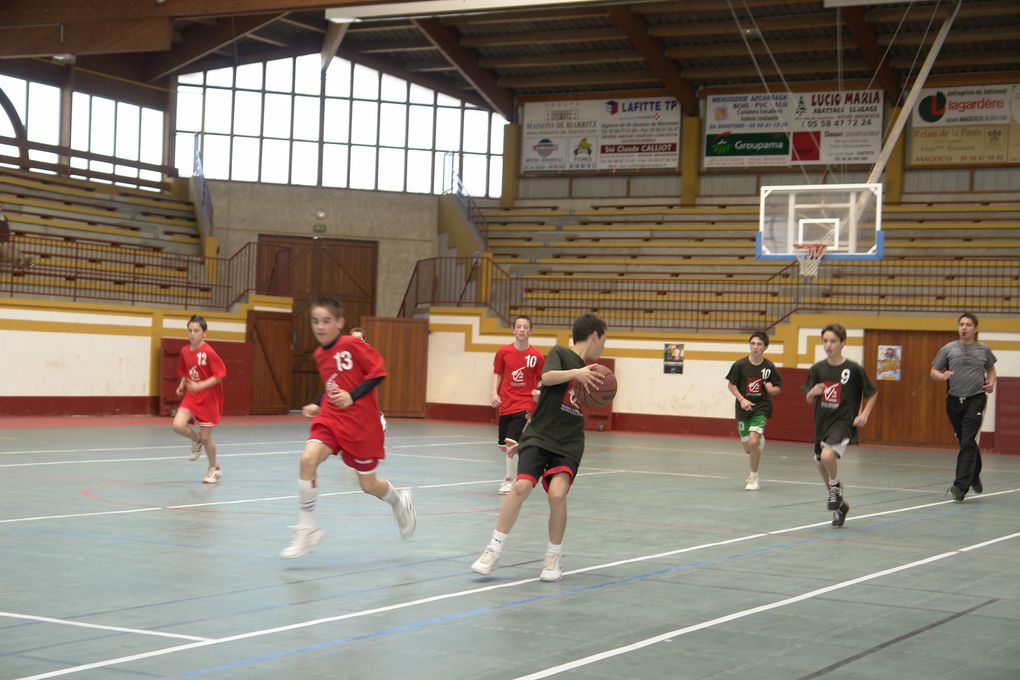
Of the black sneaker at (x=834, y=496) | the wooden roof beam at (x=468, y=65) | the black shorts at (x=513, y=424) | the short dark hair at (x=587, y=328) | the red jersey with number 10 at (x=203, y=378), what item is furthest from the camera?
the wooden roof beam at (x=468, y=65)

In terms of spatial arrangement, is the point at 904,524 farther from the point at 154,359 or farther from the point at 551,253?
the point at 551,253

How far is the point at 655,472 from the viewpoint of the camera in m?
18.4

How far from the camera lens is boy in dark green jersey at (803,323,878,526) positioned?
12172 mm

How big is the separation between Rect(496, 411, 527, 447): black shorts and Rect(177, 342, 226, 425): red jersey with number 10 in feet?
11.5

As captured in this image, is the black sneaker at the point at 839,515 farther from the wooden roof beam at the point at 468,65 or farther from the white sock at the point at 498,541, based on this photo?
the wooden roof beam at the point at 468,65

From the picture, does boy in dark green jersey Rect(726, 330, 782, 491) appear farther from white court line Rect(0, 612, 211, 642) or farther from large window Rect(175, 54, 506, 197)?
large window Rect(175, 54, 506, 197)

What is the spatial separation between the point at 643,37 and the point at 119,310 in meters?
16.7

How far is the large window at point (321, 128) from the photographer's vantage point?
37.7 meters

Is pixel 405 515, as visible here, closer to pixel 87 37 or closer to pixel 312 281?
pixel 87 37

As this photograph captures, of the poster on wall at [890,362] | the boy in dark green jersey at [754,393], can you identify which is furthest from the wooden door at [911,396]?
the boy in dark green jersey at [754,393]

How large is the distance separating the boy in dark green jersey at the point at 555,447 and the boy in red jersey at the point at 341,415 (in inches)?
51.1

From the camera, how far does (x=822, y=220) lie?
26.5 metres

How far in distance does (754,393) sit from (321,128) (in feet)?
82.4

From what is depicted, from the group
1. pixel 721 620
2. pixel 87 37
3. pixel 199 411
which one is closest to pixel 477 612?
pixel 721 620
